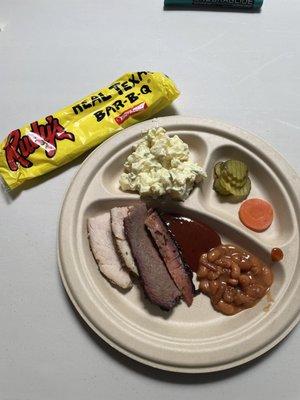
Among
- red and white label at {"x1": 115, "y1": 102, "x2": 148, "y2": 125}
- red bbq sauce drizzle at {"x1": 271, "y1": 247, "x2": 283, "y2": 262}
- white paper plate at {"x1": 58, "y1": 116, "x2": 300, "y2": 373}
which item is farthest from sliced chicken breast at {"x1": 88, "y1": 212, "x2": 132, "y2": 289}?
red bbq sauce drizzle at {"x1": 271, "y1": 247, "x2": 283, "y2": 262}

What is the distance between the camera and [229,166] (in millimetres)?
1998

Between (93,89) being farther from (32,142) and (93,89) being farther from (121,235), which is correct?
(121,235)

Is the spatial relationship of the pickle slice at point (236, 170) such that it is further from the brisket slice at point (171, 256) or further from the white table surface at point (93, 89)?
the brisket slice at point (171, 256)

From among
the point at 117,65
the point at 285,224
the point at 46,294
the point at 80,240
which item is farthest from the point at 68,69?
the point at 285,224

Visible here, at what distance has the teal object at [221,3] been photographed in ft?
8.48

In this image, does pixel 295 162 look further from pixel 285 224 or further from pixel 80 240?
pixel 80 240

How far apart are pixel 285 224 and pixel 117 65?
1302 mm

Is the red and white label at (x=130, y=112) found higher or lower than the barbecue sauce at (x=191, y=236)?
higher

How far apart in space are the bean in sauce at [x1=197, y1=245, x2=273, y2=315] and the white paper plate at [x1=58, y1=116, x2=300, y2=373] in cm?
4

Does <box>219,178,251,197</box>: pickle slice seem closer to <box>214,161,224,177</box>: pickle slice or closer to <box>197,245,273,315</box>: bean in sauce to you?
<box>214,161,224,177</box>: pickle slice

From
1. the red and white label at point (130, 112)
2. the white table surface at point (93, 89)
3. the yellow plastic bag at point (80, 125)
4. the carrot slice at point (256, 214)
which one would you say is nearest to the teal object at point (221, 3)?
the white table surface at point (93, 89)

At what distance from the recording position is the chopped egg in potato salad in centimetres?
190

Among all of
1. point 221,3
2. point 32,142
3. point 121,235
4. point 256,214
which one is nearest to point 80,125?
point 32,142

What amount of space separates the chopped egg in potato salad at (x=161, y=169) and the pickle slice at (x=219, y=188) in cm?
10
